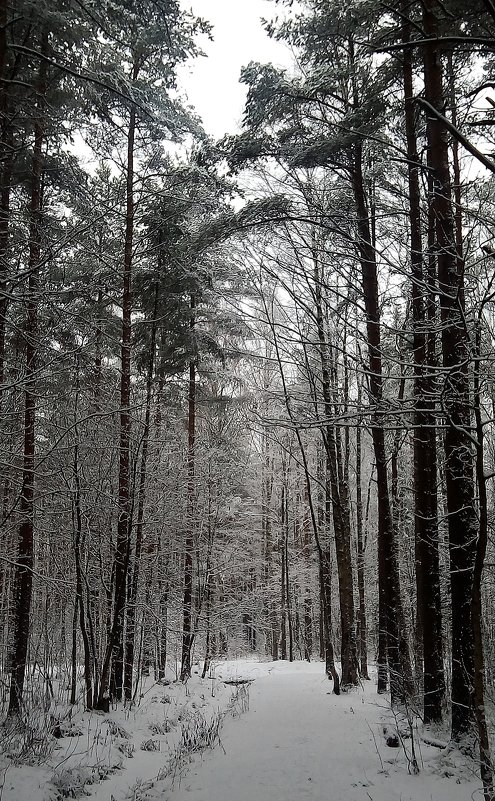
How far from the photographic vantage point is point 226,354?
50.8ft

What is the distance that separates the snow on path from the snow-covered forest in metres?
0.06

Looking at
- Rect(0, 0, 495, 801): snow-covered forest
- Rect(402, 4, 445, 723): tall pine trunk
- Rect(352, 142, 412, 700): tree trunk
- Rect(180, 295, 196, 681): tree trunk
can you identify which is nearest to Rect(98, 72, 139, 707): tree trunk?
Rect(0, 0, 495, 801): snow-covered forest

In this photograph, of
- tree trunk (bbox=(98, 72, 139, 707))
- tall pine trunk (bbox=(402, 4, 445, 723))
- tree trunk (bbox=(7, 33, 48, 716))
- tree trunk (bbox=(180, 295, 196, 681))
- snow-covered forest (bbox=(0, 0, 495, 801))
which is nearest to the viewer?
snow-covered forest (bbox=(0, 0, 495, 801))

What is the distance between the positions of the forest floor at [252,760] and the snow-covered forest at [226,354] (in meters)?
0.05

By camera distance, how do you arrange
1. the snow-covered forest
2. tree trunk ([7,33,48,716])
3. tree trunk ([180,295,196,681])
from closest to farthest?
the snow-covered forest < tree trunk ([7,33,48,716]) < tree trunk ([180,295,196,681])

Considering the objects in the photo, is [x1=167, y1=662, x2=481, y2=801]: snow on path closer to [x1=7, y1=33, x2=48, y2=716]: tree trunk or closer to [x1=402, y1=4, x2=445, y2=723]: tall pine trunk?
[x1=402, y1=4, x2=445, y2=723]: tall pine trunk

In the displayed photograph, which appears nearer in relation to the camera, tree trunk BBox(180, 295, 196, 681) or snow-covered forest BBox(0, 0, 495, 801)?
snow-covered forest BBox(0, 0, 495, 801)

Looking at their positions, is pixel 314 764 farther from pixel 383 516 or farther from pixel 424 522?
pixel 383 516

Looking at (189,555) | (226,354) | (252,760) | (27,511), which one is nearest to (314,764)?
(252,760)

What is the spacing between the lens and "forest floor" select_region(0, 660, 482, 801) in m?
5.11

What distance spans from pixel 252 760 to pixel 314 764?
780mm

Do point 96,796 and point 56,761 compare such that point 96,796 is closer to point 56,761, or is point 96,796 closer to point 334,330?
point 56,761

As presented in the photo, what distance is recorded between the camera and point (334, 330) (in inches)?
441

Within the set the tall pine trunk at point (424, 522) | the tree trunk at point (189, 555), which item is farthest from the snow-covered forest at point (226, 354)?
the tree trunk at point (189, 555)
